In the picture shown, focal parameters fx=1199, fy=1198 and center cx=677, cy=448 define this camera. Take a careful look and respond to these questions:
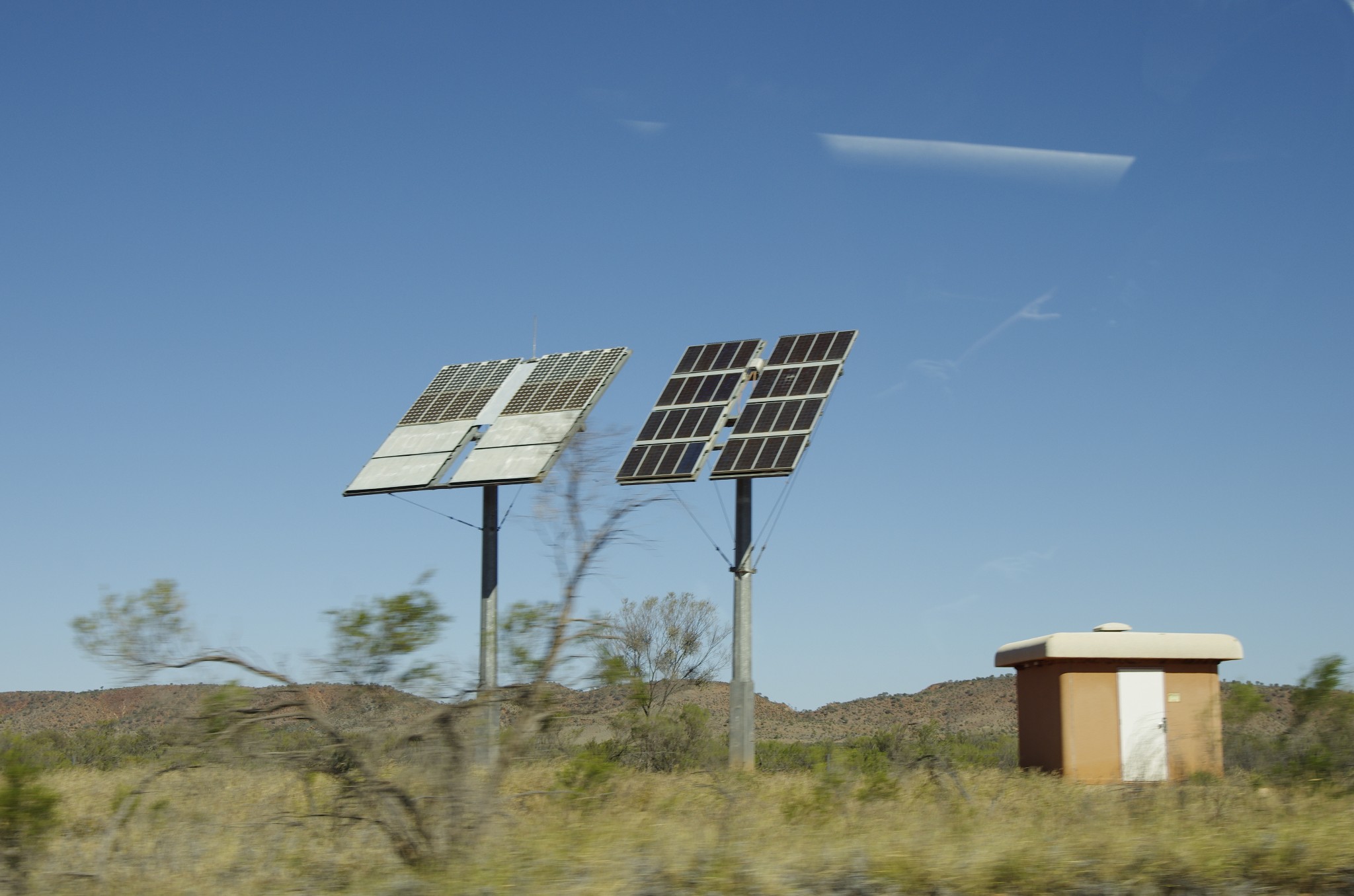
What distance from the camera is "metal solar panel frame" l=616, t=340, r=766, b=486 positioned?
939 inches

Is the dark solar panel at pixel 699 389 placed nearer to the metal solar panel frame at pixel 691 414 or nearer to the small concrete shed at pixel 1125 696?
the metal solar panel frame at pixel 691 414

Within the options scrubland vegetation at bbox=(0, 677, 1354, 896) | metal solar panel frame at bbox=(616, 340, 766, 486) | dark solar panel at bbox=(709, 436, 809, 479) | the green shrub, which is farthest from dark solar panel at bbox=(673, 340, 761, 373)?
the green shrub

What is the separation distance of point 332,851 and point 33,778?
112 inches

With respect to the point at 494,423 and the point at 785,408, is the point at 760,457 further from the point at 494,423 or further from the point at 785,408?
the point at 494,423

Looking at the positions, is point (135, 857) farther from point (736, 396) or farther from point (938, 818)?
point (736, 396)

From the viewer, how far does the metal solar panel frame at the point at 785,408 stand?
23500mm

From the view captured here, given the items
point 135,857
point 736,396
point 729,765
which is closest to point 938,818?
point 135,857

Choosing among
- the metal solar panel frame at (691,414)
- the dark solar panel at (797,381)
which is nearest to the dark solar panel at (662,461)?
the metal solar panel frame at (691,414)

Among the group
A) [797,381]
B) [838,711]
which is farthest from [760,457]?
[838,711]

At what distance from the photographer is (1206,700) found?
20906mm

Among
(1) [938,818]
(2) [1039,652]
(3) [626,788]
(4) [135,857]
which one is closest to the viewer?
(4) [135,857]

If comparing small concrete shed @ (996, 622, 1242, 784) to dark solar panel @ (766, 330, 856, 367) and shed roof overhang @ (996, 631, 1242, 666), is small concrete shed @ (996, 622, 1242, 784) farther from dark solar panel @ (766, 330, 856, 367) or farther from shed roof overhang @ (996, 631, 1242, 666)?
dark solar panel @ (766, 330, 856, 367)

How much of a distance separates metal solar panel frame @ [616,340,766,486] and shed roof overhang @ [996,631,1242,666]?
24.2 ft

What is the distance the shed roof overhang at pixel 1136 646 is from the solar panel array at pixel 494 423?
31.6 feet
